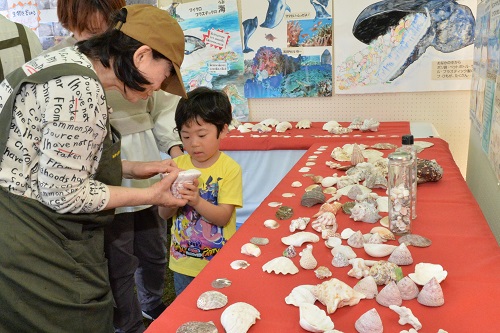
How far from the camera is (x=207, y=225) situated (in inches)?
60.9

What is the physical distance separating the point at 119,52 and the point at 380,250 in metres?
0.75

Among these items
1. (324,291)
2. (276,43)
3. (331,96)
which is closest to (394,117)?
(331,96)

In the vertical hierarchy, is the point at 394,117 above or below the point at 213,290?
below

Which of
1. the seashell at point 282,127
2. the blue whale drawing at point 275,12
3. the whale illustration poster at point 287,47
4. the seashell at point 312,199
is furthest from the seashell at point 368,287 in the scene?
the blue whale drawing at point 275,12

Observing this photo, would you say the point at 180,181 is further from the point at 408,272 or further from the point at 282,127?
the point at 282,127

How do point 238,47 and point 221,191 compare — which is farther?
point 238,47

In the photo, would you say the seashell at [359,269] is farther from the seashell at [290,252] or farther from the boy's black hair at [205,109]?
the boy's black hair at [205,109]

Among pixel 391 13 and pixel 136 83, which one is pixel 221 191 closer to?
pixel 136 83

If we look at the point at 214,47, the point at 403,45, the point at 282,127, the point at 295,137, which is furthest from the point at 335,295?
the point at 214,47

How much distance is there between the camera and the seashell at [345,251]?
106 cm

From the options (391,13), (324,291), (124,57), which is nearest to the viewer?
(324,291)

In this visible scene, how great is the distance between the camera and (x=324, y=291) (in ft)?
2.85

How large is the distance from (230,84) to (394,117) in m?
1.23

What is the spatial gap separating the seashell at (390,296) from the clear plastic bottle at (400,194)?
330 mm
